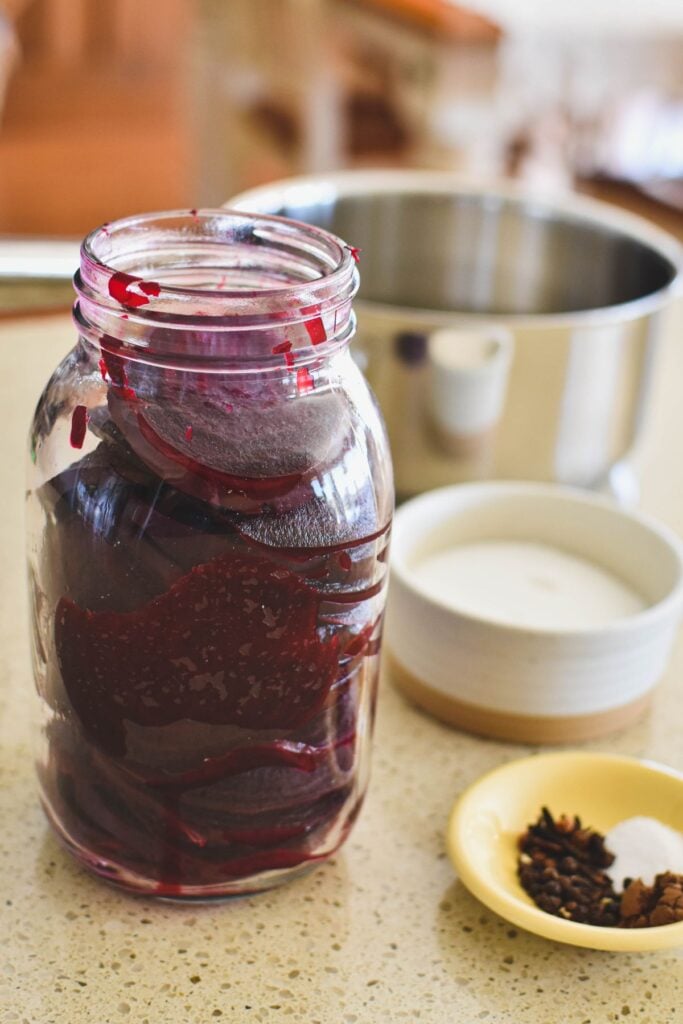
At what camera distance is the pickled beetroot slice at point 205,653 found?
0.46 meters

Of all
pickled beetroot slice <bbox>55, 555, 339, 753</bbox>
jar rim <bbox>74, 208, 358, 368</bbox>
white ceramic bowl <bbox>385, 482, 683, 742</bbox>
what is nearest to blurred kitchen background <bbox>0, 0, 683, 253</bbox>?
white ceramic bowl <bbox>385, 482, 683, 742</bbox>

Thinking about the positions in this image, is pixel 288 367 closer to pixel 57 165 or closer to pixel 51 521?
pixel 51 521

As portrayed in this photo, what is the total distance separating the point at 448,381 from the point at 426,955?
1.22ft

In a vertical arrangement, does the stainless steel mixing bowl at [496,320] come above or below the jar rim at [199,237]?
Result: below

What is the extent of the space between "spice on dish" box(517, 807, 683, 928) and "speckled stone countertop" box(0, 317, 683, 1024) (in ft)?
0.06

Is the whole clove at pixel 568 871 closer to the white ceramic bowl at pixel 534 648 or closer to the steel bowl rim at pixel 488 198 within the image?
the white ceramic bowl at pixel 534 648

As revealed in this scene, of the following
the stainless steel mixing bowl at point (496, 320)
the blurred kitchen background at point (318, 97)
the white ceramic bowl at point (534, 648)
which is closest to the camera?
the white ceramic bowl at point (534, 648)

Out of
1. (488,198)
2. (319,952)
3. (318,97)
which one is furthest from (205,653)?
(318,97)

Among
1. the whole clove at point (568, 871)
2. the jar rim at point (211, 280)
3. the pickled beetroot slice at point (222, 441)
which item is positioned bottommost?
the whole clove at point (568, 871)

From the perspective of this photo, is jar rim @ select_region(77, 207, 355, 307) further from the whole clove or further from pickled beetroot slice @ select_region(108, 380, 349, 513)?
the whole clove

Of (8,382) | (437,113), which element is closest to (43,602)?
(8,382)

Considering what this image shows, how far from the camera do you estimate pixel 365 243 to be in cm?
105

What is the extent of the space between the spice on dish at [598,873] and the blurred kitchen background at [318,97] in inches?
64.9

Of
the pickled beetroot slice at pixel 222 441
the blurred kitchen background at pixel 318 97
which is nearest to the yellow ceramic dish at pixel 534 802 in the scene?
the pickled beetroot slice at pixel 222 441
